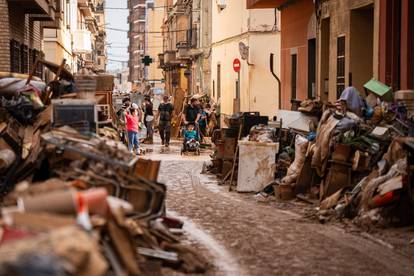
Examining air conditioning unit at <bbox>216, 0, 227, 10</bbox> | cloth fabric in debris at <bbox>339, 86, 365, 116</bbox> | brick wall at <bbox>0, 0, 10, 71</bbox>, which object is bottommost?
cloth fabric in debris at <bbox>339, 86, 365, 116</bbox>

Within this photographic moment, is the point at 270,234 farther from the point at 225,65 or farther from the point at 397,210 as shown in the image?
the point at 225,65

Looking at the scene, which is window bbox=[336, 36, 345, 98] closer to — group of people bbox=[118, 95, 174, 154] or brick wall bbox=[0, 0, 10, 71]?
group of people bbox=[118, 95, 174, 154]

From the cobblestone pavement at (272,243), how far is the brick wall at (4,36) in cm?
662

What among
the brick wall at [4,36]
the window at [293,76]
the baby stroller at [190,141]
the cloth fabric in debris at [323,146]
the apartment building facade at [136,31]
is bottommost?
the baby stroller at [190,141]

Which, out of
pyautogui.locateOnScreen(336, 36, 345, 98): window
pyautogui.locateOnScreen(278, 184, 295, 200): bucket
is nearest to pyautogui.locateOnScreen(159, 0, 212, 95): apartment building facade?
pyautogui.locateOnScreen(336, 36, 345, 98): window

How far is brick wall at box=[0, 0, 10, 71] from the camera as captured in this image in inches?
866

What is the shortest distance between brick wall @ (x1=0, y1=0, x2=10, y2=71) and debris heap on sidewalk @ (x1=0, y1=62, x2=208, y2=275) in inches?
283

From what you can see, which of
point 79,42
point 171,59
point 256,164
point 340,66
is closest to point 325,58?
point 340,66

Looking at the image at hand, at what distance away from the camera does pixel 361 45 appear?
70.6 feet

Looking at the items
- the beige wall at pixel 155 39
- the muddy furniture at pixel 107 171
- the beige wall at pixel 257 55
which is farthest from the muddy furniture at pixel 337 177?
the beige wall at pixel 155 39

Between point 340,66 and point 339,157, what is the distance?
25.0ft

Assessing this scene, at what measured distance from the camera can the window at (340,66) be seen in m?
22.5

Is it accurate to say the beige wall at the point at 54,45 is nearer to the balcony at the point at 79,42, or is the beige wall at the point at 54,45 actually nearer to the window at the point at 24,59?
the balcony at the point at 79,42

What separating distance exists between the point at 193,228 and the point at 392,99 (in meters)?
5.14
